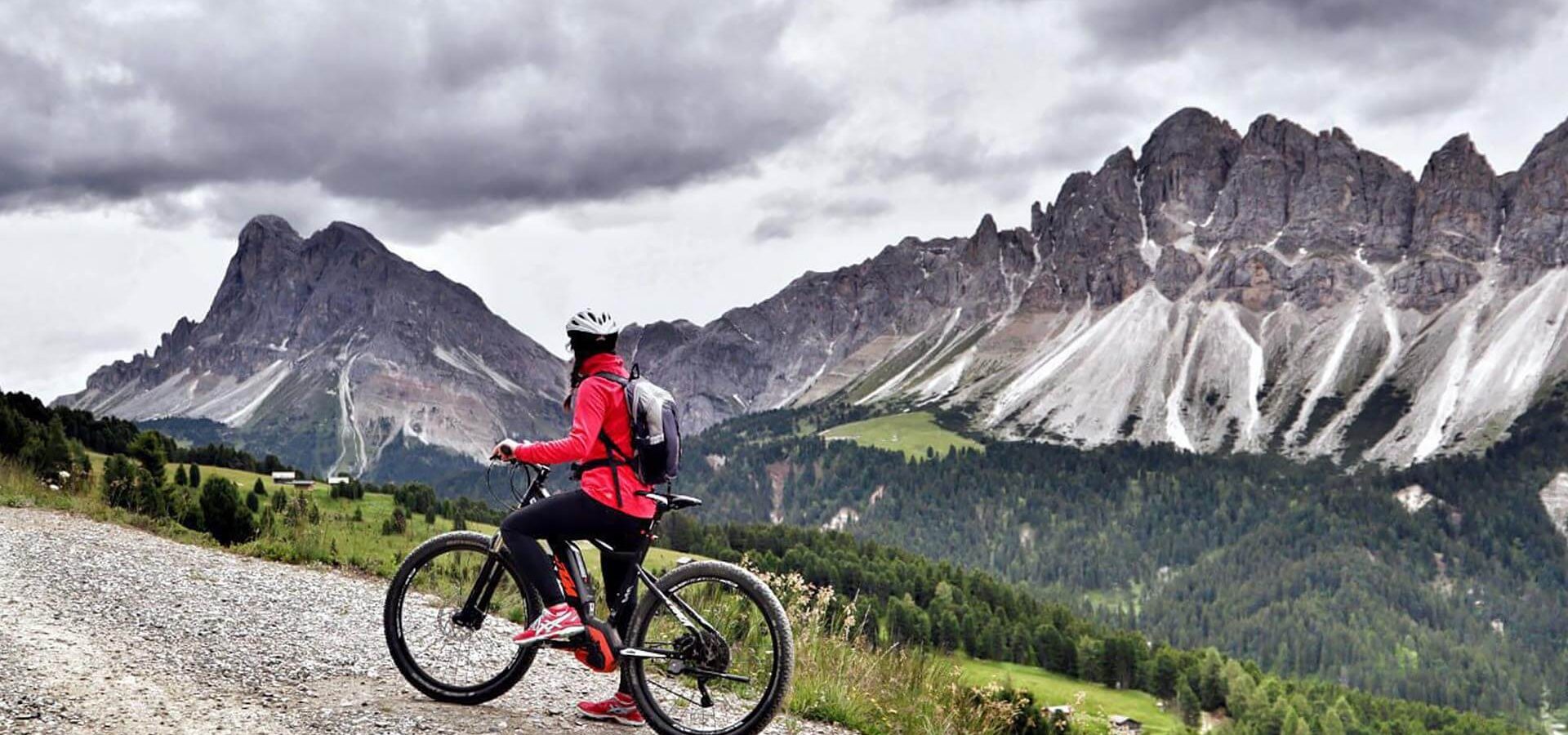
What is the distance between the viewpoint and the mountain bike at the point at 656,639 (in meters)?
9.70

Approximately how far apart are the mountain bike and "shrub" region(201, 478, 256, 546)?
14.2 meters

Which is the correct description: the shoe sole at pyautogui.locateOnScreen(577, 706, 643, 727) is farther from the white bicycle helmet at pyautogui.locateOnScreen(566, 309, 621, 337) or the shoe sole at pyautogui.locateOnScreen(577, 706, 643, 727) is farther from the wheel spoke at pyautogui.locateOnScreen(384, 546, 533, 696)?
the white bicycle helmet at pyautogui.locateOnScreen(566, 309, 621, 337)

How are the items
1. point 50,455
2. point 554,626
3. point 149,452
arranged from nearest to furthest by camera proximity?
point 554,626
point 50,455
point 149,452

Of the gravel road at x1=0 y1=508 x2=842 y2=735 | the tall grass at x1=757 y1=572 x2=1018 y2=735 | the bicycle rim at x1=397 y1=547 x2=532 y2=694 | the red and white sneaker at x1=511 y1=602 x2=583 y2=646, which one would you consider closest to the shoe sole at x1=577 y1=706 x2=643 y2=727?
the gravel road at x1=0 y1=508 x2=842 y2=735

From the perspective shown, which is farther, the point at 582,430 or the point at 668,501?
the point at 668,501

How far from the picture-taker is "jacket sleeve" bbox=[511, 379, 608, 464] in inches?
Answer: 372

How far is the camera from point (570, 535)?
32.7ft

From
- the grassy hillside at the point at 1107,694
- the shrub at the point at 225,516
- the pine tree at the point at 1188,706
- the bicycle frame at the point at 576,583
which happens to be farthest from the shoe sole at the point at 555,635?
the pine tree at the point at 1188,706

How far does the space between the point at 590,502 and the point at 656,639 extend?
1.43 metres

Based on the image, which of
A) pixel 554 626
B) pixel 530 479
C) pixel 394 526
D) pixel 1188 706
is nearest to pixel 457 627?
pixel 554 626

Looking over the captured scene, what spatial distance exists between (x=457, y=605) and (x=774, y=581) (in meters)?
4.75

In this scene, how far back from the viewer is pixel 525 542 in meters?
10.2

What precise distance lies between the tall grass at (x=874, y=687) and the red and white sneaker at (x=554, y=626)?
2.74 meters

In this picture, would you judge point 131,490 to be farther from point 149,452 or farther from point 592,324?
point 592,324
